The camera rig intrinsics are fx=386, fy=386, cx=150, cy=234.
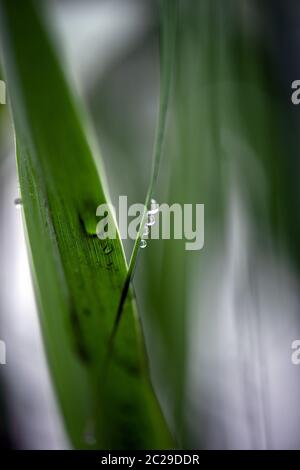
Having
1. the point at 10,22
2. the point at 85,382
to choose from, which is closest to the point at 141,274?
the point at 85,382

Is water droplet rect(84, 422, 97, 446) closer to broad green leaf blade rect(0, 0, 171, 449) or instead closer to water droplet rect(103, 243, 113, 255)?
broad green leaf blade rect(0, 0, 171, 449)

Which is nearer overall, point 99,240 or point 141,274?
point 99,240

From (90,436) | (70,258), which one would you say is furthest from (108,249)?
(90,436)

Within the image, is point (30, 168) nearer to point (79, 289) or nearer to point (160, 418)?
point (79, 289)

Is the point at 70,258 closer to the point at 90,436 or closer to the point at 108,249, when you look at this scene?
the point at 108,249

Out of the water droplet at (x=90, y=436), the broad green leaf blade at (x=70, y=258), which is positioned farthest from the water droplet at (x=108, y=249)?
the water droplet at (x=90, y=436)

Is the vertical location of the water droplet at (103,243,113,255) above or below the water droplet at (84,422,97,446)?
above

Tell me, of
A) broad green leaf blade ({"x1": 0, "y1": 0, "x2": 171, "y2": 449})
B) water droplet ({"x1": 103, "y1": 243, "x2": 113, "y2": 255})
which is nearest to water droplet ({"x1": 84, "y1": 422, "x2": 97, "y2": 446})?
broad green leaf blade ({"x1": 0, "y1": 0, "x2": 171, "y2": 449})
